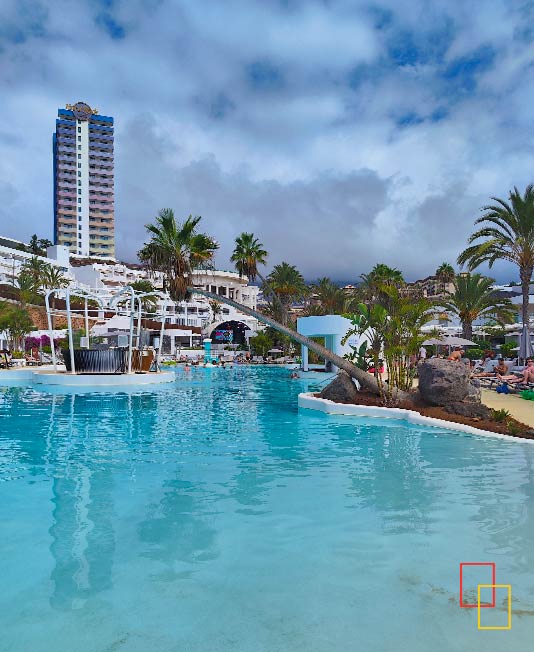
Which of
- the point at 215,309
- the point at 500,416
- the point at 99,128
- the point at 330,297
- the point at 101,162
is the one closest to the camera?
the point at 500,416

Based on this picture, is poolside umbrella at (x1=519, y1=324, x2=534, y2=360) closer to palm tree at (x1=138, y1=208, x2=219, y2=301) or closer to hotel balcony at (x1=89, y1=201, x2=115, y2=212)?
palm tree at (x1=138, y1=208, x2=219, y2=301)

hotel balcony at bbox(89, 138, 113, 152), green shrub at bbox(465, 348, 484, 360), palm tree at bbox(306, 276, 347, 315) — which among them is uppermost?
hotel balcony at bbox(89, 138, 113, 152)

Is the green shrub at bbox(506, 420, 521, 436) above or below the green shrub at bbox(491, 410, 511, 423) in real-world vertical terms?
below

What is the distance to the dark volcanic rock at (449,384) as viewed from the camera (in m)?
13.8

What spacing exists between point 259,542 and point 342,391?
11.1 m

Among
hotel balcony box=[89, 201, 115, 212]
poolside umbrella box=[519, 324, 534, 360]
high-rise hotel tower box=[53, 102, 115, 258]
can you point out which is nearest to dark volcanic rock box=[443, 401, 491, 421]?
poolside umbrella box=[519, 324, 534, 360]

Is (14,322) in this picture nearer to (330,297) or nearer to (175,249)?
(175,249)

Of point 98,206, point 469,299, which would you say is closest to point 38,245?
point 98,206

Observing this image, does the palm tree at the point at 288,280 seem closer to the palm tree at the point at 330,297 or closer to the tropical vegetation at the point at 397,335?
the palm tree at the point at 330,297

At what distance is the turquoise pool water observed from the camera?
373cm

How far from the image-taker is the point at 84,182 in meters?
153

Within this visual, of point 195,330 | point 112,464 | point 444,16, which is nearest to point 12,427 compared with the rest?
point 112,464

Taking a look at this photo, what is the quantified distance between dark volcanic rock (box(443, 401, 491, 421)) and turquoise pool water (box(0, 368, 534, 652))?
255 centimetres

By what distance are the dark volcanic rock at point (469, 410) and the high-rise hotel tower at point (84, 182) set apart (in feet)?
479
